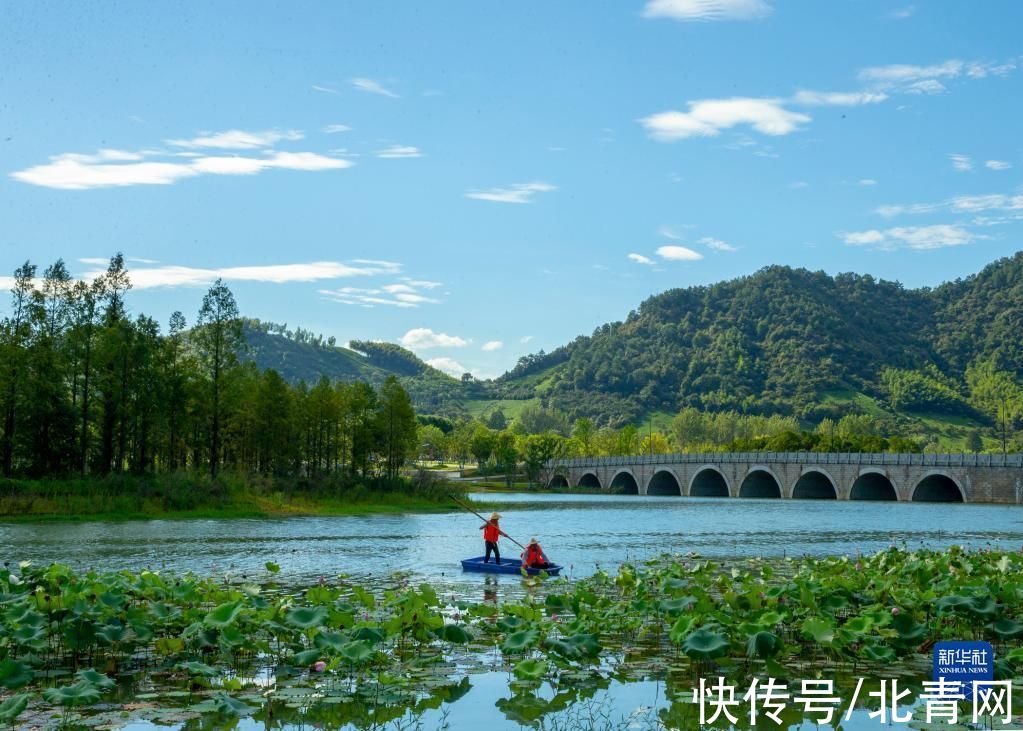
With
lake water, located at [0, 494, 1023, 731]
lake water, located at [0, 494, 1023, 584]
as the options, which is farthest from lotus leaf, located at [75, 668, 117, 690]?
lake water, located at [0, 494, 1023, 584]

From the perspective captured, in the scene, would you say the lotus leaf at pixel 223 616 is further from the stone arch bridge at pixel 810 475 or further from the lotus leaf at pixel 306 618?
the stone arch bridge at pixel 810 475

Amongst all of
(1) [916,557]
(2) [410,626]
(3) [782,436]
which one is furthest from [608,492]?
(2) [410,626]

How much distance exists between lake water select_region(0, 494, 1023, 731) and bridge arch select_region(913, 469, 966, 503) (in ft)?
92.7

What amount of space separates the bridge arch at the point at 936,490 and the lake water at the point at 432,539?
28.2 metres

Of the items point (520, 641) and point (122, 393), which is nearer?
point (520, 641)

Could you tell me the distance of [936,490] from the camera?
321 ft

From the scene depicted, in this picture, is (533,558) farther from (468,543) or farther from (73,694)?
(73,694)

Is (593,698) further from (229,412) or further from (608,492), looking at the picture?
(608,492)

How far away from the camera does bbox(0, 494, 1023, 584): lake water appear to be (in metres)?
27.6

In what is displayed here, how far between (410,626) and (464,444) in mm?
168627

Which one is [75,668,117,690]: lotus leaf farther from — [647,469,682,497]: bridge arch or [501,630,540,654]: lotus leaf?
[647,469,682,497]: bridge arch

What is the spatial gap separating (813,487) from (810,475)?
2664 mm

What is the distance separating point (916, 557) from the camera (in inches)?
812

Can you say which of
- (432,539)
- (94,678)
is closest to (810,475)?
(432,539)
